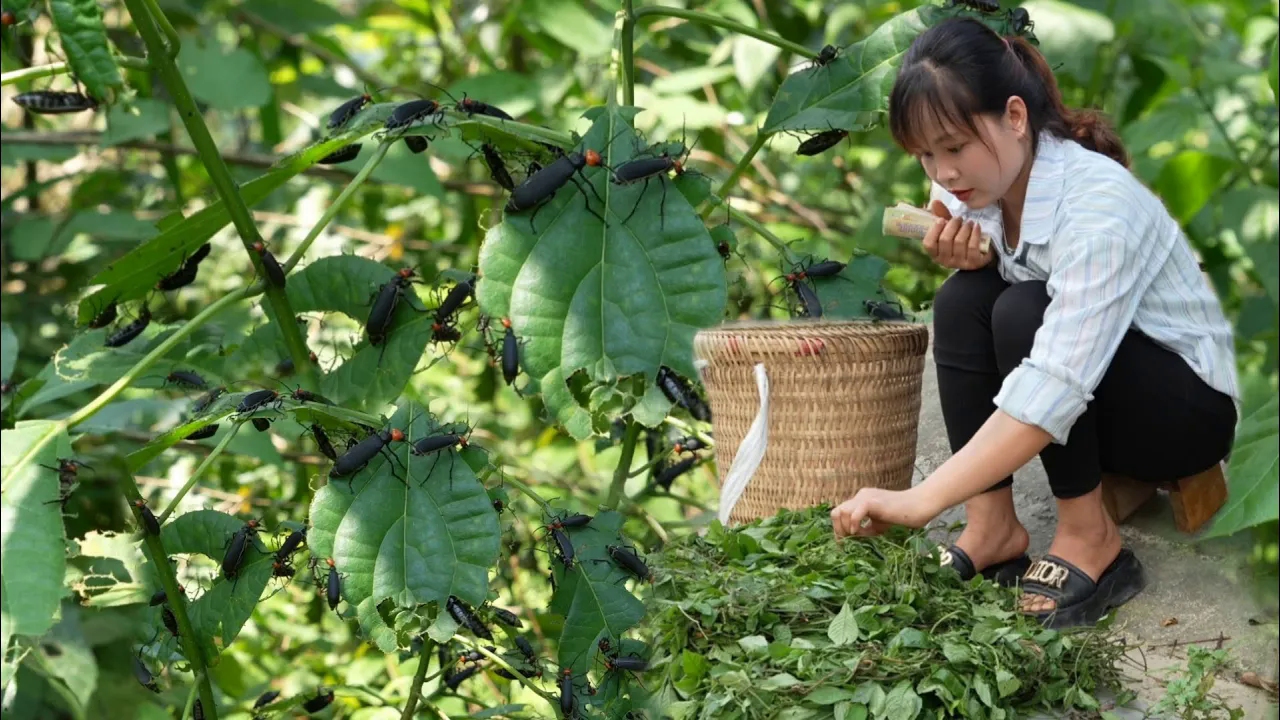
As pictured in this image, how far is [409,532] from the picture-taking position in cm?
154

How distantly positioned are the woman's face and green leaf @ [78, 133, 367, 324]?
1032 mm

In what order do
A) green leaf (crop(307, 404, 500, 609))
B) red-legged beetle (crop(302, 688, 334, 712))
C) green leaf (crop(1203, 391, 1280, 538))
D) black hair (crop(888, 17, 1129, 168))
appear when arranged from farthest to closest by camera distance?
red-legged beetle (crop(302, 688, 334, 712))
black hair (crop(888, 17, 1129, 168))
green leaf (crop(307, 404, 500, 609))
green leaf (crop(1203, 391, 1280, 538))

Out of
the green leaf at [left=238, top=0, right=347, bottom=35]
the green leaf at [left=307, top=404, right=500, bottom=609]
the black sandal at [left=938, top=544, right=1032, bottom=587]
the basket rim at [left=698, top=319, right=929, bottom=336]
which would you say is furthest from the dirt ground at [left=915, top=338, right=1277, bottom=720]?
the green leaf at [left=238, top=0, right=347, bottom=35]

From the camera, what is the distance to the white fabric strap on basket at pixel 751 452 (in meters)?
2.54

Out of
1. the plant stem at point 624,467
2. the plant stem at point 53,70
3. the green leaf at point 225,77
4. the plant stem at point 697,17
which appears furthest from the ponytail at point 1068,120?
the green leaf at point 225,77

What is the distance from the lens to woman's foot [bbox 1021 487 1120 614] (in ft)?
8.11

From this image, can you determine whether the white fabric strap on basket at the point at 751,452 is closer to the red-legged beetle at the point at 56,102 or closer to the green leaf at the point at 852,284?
the green leaf at the point at 852,284

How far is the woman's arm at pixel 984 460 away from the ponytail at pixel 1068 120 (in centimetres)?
58

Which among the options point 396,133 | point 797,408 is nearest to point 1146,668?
point 797,408

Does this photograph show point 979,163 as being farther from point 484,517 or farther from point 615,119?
point 484,517

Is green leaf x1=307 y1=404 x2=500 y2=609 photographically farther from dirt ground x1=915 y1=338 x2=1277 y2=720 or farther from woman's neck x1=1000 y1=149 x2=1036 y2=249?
woman's neck x1=1000 y1=149 x2=1036 y2=249

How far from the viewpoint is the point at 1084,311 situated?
223 cm

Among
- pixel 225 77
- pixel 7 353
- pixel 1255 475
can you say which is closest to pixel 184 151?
pixel 225 77

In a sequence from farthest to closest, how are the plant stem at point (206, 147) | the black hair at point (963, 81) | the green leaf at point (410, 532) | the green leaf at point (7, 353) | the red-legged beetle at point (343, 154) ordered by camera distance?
the green leaf at point (7, 353) < the black hair at point (963, 81) < the red-legged beetle at point (343, 154) < the plant stem at point (206, 147) < the green leaf at point (410, 532)
